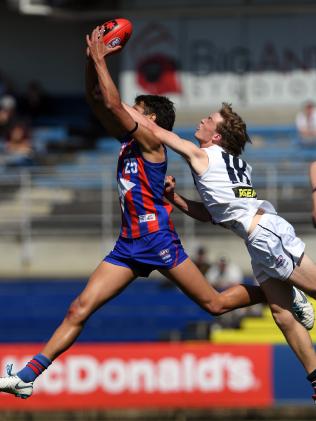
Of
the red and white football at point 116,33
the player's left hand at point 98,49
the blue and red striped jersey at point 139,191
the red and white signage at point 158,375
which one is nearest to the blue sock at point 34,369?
the blue and red striped jersey at point 139,191

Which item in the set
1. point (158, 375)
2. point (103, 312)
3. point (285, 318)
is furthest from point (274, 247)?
point (103, 312)

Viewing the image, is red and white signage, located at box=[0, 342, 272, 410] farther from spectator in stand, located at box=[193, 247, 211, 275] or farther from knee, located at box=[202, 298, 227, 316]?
knee, located at box=[202, 298, 227, 316]

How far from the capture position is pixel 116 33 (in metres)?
8.27

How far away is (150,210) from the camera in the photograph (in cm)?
846

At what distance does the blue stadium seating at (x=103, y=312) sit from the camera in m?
15.2

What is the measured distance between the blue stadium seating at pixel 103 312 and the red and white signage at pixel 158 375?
3.85 ft

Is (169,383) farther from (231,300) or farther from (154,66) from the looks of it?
(154,66)

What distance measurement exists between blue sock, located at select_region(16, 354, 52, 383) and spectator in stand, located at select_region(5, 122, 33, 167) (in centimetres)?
1033

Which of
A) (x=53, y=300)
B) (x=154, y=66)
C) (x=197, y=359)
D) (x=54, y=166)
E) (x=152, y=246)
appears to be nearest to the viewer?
(x=152, y=246)

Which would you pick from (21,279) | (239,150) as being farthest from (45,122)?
(239,150)

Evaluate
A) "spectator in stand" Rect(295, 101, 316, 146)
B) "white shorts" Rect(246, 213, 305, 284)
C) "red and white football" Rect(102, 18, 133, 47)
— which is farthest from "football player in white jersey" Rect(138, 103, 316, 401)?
"spectator in stand" Rect(295, 101, 316, 146)

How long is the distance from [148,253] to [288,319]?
112cm

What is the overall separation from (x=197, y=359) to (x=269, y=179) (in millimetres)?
4307

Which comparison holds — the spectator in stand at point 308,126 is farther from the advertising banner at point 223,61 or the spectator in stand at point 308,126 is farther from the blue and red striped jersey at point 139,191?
the blue and red striped jersey at point 139,191
